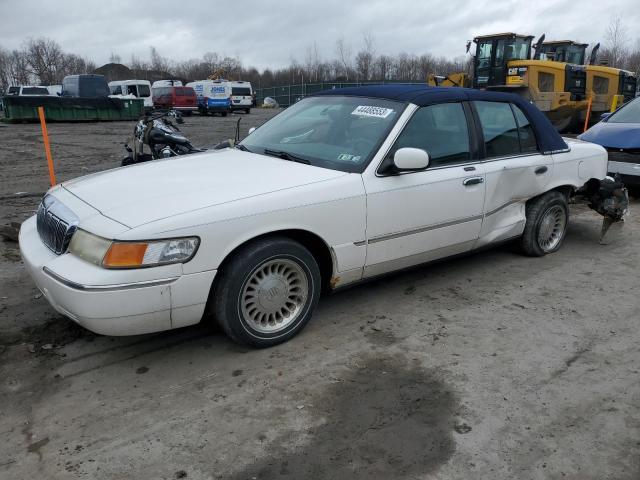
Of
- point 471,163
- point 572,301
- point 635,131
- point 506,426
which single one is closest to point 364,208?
point 471,163

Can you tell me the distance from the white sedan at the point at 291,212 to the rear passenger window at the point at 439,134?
1 cm

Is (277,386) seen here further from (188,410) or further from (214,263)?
(214,263)

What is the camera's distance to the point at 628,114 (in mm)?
8406

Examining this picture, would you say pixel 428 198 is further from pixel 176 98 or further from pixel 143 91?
pixel 143 91

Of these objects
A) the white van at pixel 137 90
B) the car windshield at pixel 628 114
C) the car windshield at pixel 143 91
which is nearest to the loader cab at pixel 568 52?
the car windshield at pixel 628 114

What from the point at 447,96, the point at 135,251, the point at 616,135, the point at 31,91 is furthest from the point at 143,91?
the point at 135,251

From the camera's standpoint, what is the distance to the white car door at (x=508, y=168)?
4371 mm

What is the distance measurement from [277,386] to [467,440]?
42.2 inches

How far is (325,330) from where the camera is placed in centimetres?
366

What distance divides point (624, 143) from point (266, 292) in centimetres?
658

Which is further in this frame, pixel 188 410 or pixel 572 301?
pixel 572 301

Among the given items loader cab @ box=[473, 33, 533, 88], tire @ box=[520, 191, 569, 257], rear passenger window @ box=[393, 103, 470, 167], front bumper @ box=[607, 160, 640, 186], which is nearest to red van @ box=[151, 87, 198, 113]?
loader cab @ box=[473, 33, 533, 88]

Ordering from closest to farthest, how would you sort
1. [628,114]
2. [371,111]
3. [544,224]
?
1. [371,111]
2. [544,224]
3. [628,114]

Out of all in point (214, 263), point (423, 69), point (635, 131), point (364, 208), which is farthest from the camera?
point (423, 69)
